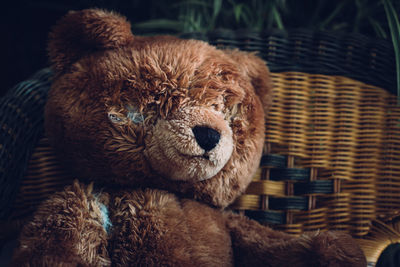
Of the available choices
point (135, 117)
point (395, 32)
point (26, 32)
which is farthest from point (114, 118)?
point (26, 32)

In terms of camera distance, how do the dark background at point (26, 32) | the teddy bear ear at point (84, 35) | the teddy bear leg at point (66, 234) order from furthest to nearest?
the dark background at point (26, 32) < the teddy bear ear at point (84, 35) < the teddy bear leg at point (66, 234)

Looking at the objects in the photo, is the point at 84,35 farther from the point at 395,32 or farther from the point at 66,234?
the point at 395,32

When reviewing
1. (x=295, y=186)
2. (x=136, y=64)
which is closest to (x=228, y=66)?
(x=136, y=64)

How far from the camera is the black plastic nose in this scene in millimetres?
620

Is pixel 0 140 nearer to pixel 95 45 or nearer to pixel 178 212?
pixel 95 45

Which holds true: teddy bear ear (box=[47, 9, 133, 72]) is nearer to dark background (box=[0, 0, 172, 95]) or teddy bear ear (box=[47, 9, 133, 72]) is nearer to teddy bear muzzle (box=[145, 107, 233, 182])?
teddy bear muzzle (box=[145, 107, 233, 182])

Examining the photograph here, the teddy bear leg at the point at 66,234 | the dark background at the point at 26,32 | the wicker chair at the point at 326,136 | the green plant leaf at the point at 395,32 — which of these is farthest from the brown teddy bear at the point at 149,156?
the dark background at the point at 26,32

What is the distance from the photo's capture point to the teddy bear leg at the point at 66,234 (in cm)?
57

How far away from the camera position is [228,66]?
74 cm

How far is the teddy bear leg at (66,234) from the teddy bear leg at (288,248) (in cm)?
29

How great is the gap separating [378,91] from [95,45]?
32.0 inches

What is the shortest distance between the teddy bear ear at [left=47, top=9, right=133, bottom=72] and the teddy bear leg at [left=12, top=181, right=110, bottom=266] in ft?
0.95

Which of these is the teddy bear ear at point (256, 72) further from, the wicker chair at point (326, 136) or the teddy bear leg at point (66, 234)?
→ the teddy bear leg at point (66, 234)

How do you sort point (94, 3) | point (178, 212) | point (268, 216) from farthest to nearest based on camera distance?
point (94, 3) → point (268, 216) → point (178, 212)
